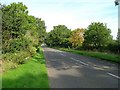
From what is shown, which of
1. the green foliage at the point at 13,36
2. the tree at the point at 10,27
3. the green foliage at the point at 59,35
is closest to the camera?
the green foliage at the point at 13,36

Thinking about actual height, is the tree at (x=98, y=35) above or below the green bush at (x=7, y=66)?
above

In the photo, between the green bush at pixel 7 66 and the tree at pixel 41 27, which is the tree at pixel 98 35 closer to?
the tree at pixel 41 27

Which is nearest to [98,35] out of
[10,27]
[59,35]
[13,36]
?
[13,36]

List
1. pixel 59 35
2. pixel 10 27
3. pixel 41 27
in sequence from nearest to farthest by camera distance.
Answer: pixel 10 27, pixel 41 27, pixel 59 35

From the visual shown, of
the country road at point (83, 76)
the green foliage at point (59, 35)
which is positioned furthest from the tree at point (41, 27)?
the green foliage at point (59, 35)

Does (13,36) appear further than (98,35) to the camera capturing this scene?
No

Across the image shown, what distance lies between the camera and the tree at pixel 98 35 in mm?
62594

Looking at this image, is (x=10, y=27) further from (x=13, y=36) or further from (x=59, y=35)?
(x=59, y=35)

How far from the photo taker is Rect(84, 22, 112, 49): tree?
62.6 m

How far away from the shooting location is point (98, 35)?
64.1 meters

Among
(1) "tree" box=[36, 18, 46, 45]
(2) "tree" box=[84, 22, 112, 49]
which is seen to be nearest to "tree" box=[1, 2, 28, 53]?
(1) "tree" box=[36, 18, 46, 45]

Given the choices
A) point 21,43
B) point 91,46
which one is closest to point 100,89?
point 21,43

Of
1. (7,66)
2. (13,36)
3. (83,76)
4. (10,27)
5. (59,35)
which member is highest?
(59,35)

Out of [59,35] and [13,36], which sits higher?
[59,35]
